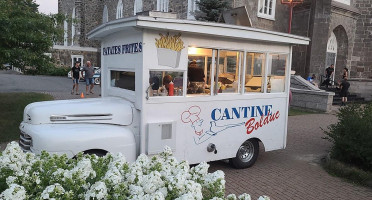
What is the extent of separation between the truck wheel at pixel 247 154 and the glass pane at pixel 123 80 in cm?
266

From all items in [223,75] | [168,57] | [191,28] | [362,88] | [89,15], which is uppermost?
[89,15]

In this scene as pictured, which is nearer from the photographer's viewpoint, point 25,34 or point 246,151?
point 246,151

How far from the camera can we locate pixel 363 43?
2367 centimetres

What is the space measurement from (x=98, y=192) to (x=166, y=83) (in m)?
3.22

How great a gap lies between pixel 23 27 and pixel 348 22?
21925 millimetres

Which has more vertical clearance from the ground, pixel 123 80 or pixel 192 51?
pixel 192 51

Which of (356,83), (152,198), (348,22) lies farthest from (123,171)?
(348,22)

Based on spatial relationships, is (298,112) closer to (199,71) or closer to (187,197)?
(199,71)

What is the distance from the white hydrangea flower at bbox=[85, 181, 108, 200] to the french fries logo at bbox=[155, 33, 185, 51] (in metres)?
3.13

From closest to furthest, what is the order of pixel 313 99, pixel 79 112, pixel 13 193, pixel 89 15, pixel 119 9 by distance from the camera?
pixel 13 193 → pixel 79 112 → pixel 313 99 → pixel 119 9 → pixel 89 15

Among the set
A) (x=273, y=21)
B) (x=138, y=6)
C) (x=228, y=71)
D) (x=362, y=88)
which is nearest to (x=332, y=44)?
(x=362, y=88)

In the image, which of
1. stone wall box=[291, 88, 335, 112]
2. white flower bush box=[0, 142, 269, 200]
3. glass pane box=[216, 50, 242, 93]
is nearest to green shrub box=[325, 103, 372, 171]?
glass pane box=[216, 50, 242, 93]

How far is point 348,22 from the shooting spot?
2261cm

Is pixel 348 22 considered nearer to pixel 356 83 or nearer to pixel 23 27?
pixel 356 83
